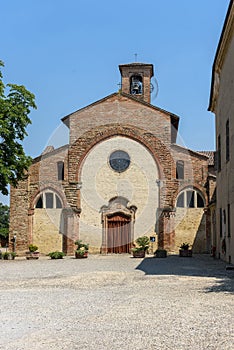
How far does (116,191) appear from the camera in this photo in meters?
29.4

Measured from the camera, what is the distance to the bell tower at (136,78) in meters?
36.0

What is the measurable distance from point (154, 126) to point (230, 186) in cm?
1224

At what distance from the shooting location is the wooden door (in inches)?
1147

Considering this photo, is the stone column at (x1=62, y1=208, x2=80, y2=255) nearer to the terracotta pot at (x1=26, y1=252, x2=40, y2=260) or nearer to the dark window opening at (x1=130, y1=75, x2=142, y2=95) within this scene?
the terracotta pot at (x1=26, y1=252, x2=40, y2=260)

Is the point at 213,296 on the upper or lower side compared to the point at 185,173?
lower

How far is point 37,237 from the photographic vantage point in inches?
1152

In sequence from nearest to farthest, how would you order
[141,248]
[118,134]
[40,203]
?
[141,248] < [40,203] < [118,134]

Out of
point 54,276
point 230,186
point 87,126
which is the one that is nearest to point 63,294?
point 54,276

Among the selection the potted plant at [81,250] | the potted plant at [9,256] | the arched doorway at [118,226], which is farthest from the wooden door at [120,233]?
the potted plant at [9,256]

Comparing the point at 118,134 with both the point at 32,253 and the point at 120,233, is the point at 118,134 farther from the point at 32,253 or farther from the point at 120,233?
the point at 32,253

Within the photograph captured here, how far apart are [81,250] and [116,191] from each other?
16.9ft

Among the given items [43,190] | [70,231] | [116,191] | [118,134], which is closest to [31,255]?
[70,231]

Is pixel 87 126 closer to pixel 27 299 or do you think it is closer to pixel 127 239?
pixel 127 239

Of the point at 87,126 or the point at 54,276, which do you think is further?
the point at 87,126
